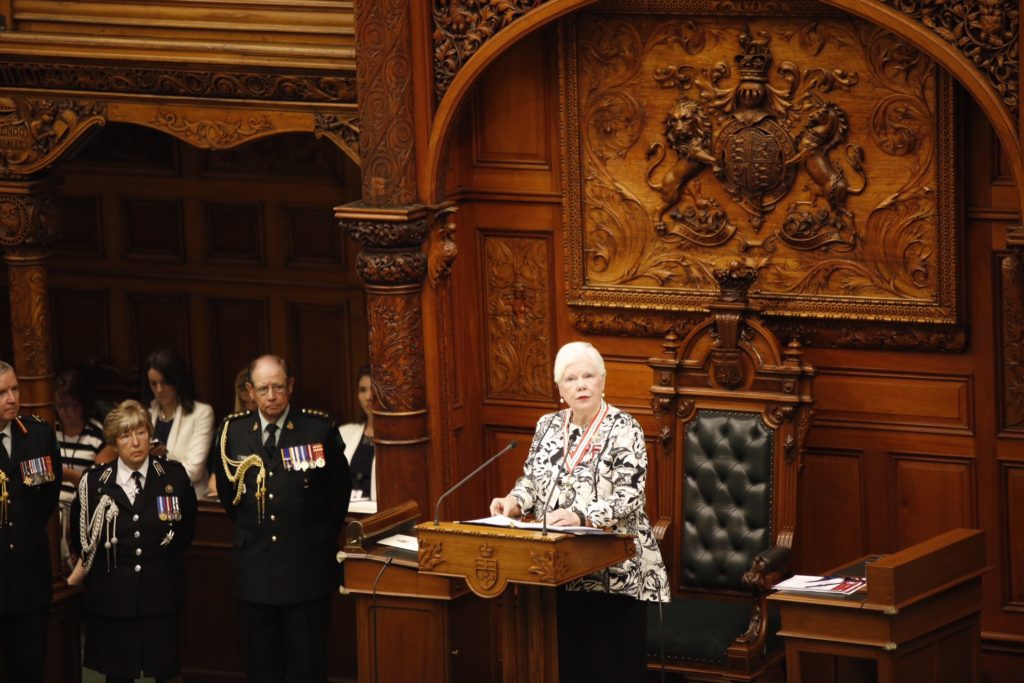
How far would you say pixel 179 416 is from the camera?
373 inches

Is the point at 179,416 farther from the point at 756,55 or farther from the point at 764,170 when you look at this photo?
the point at 756,55

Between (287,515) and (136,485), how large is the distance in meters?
0.58

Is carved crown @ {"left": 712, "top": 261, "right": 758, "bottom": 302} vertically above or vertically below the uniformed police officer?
above

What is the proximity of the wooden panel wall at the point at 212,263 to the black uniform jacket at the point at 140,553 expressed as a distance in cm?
179

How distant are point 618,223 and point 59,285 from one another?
125 inches

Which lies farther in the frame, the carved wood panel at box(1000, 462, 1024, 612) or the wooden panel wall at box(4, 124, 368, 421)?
the wooden panel wall at box(4, 124, 368, 421)

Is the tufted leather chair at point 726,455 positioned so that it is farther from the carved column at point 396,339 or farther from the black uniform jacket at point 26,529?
the black uniform jacket at point 26,529

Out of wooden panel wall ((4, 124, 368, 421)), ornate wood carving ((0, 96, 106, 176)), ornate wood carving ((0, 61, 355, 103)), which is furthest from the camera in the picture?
wooden panel wall ((4, 124, 368, 421))

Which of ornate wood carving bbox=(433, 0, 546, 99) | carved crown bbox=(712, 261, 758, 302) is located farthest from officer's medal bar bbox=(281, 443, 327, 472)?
carved crown bbox=(712, 261, 758, 302)

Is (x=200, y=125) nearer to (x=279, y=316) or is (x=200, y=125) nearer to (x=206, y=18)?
(x=206, y=18)

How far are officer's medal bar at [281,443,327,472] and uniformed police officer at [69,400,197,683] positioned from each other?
43cm

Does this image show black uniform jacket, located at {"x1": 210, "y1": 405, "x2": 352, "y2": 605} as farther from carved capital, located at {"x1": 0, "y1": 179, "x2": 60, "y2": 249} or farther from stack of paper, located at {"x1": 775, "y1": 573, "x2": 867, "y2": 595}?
stack of paper, located at {"x1": 775, "y1": 573, "x2": 867, "y2": 595}

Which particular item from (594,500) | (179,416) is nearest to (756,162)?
(594,500)

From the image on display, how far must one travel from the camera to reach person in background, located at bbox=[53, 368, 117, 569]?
371 inches
